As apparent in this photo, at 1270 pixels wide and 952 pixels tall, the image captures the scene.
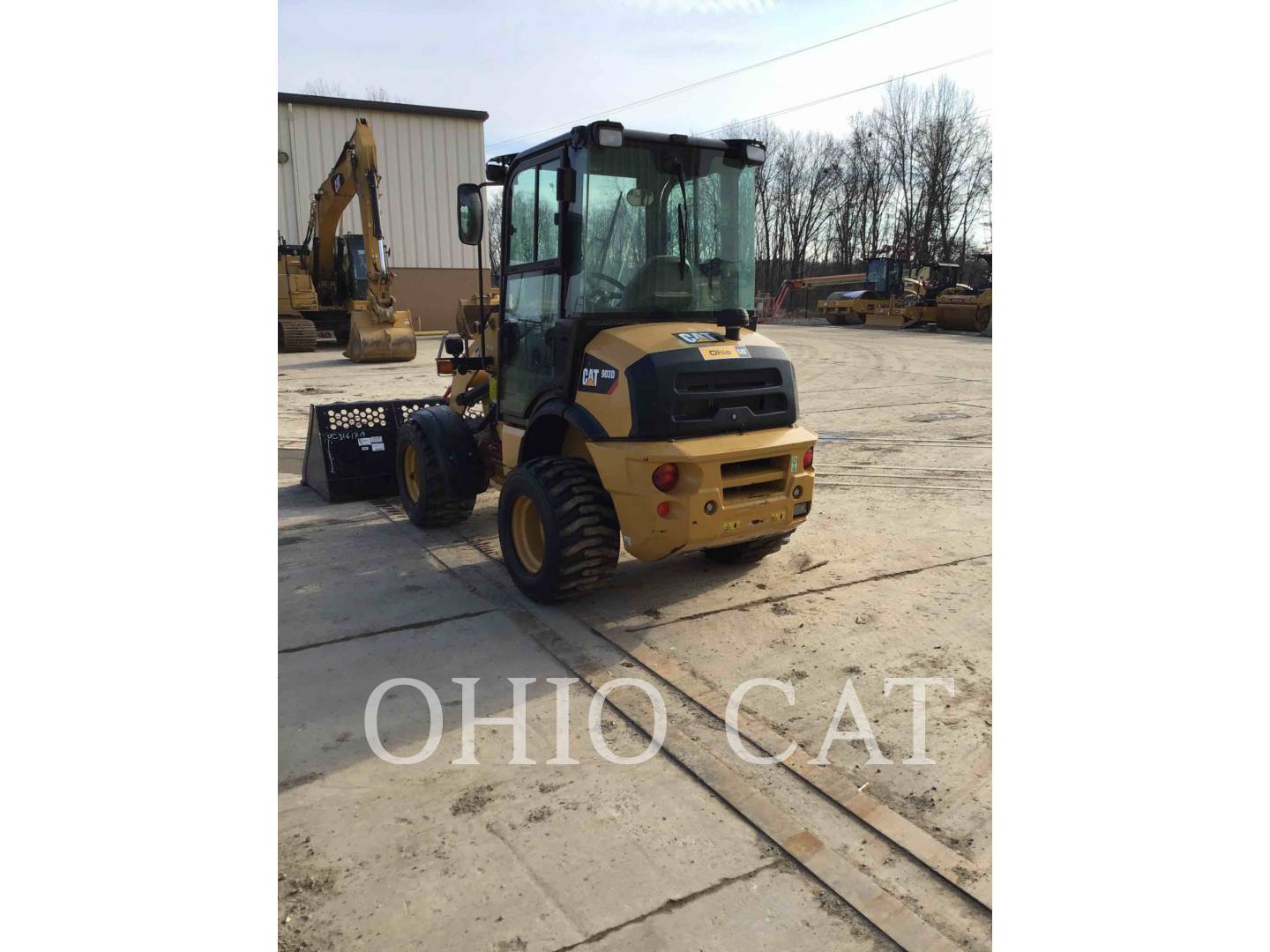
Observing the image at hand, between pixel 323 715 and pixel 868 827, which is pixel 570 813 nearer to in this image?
pixel 868 827

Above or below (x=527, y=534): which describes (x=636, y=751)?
below

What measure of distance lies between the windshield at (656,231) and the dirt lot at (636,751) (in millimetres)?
1708

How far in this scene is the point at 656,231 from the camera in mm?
5020

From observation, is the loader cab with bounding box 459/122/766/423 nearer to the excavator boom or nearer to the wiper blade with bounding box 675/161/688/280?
the wiper blade with bounding box 675/161/688/280

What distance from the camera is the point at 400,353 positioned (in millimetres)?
18406

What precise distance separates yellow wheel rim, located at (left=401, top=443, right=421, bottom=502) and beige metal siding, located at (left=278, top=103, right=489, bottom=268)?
70.9 feet

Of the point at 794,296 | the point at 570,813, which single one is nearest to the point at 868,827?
the point at 570,813

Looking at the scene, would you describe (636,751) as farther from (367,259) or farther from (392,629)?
→ (367,259)

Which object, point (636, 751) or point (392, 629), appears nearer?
point (636, 751)

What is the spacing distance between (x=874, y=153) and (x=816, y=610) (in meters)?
46.9

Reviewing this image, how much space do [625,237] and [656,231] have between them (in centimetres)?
19

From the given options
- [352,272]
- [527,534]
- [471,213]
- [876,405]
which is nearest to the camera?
[527,534]

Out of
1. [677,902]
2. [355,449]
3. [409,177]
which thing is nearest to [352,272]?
[409,177]

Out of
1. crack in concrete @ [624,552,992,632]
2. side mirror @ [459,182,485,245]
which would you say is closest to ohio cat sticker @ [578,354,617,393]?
side mirror @ [459,182,485,245]
